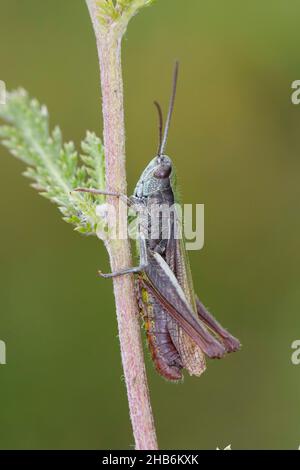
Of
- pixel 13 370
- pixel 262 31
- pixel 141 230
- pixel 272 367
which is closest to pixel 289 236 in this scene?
pixel 272 367

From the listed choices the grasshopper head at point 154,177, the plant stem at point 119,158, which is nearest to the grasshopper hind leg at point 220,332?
the grasshopper head at point 154,177

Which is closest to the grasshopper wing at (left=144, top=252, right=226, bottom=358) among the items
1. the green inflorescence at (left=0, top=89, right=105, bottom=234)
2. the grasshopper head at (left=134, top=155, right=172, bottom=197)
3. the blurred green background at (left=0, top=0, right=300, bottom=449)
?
the grasshopper head at (left=134, top=155, right=172, bottom=197)

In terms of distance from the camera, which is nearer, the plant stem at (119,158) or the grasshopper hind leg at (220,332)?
the plant stem at (119,158)

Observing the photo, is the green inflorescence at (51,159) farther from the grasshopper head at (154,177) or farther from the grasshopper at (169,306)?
the grasshopper head at (154,177)

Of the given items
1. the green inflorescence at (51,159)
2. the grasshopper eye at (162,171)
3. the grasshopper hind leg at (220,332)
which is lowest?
the grasshopper hind leg at (220,332)

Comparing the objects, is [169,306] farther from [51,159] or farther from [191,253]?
[191,253]

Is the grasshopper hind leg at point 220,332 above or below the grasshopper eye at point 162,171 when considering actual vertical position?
below

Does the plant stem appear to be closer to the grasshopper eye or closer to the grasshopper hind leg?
the grasshopper hind leg

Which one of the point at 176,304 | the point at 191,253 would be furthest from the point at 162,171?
the point at 191,253
